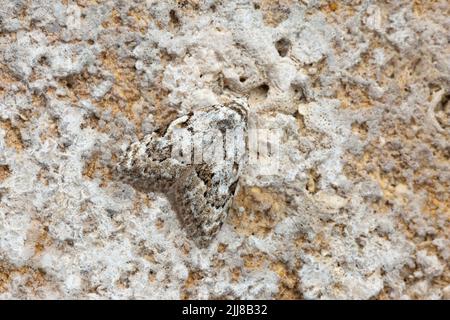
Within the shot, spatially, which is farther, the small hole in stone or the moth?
the small hole in stone

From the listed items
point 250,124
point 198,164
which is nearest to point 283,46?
point 250,124

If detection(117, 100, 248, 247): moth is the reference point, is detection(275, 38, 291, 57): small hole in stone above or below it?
above

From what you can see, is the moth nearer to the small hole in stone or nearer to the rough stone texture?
the rough stone texture

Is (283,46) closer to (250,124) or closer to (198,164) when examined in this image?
(250,124)

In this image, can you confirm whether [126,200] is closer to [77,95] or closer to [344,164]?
[77,95]

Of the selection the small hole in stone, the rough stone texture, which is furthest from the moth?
the small hole in stone

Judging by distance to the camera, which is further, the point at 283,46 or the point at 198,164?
the point at 283,46
